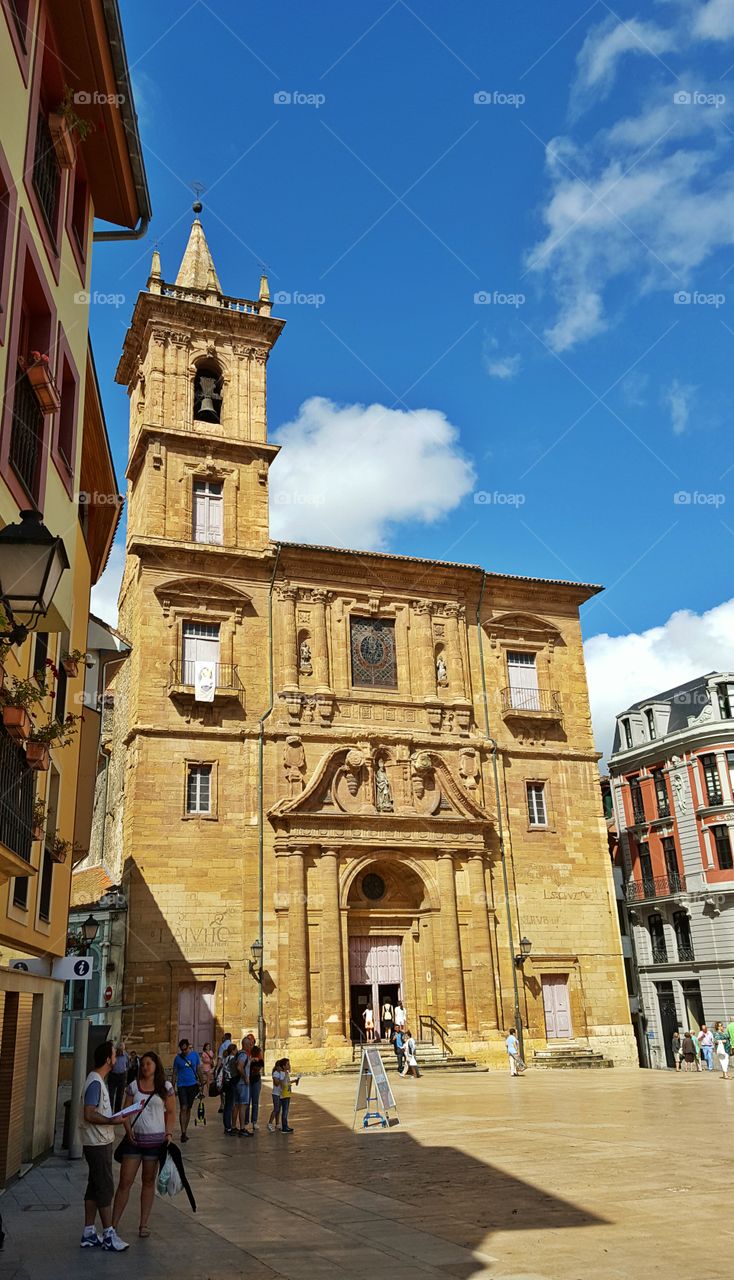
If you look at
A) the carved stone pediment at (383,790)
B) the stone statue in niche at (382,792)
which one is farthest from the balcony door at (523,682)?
the stone statue in niche at (382,792)

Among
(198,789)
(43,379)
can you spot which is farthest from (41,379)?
(198,789)

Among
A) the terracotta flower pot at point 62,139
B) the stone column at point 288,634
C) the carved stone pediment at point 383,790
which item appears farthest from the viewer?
the stone column at point 288,634

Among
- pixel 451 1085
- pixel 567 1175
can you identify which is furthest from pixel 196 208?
pixel 567 1175

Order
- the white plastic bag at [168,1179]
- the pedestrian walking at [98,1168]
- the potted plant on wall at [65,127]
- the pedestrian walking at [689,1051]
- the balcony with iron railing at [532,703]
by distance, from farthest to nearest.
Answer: the pedestrian walking at [689,1051] < the balcony with iron railing at [532,703] < the potted plant on wall at [65,127] < the white plastic bag at [168,1179] < the pedestrian walking at [98,1168]

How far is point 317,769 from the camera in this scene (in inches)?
1243

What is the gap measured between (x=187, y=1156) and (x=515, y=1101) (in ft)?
26.4

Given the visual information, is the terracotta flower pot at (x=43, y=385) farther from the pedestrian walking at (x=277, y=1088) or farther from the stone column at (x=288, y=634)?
the stone column at (x=288, y=634)

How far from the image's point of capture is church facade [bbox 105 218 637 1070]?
1160 inches

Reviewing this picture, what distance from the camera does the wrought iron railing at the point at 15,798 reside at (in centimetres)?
795

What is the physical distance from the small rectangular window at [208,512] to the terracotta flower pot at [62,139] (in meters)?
21.0

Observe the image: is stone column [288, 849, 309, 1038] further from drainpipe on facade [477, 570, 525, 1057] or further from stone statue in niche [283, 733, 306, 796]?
drainpipe on facade [477, 570, 525, 1057]

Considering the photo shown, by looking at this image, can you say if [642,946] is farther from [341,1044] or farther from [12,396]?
[12,396]

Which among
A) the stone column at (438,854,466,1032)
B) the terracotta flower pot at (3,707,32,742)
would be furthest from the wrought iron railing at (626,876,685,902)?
the terracotta flower pot at (3,707,32,742)

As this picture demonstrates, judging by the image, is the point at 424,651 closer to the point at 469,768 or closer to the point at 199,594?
the point at 469,768
